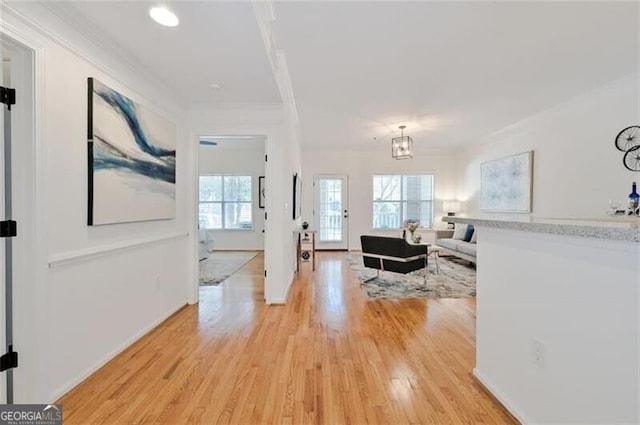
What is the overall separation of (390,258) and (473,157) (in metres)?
4.31

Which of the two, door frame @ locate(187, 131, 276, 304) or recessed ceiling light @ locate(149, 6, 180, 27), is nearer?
recessed ceiling light @ locate(149, 6, 180, 27)

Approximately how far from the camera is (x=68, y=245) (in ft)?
6.13

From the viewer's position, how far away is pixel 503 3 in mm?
2104

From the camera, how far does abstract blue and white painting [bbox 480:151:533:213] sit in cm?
512

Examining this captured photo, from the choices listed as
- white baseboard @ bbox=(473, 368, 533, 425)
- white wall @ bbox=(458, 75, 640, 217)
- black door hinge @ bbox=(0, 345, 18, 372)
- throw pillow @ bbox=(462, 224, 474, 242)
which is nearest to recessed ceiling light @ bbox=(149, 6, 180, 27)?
black door hinge @ bbox=(0, 345, 18, 372)

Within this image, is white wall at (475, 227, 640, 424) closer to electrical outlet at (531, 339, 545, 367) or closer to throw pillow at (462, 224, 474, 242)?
electrical outlet at (531, 339, 545, 367)

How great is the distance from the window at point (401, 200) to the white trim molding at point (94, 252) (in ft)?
19.4

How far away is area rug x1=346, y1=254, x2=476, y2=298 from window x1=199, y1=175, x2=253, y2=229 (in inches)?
138

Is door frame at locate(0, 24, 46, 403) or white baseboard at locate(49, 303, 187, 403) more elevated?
door frame at locate(0, 24, 46, 403)

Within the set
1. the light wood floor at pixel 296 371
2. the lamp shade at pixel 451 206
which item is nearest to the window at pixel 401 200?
the lamp shade at pixel 451 206

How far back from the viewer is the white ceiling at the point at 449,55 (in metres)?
2.22

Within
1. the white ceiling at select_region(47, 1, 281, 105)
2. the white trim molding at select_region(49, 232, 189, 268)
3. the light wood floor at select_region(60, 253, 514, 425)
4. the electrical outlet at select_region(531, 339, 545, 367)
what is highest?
the white ceiling at select_region(47, 1, 281, 105)

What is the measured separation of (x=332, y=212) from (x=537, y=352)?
6.39m

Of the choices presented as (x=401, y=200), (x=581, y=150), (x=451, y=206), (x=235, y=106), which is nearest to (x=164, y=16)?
(x=235, y=106)
